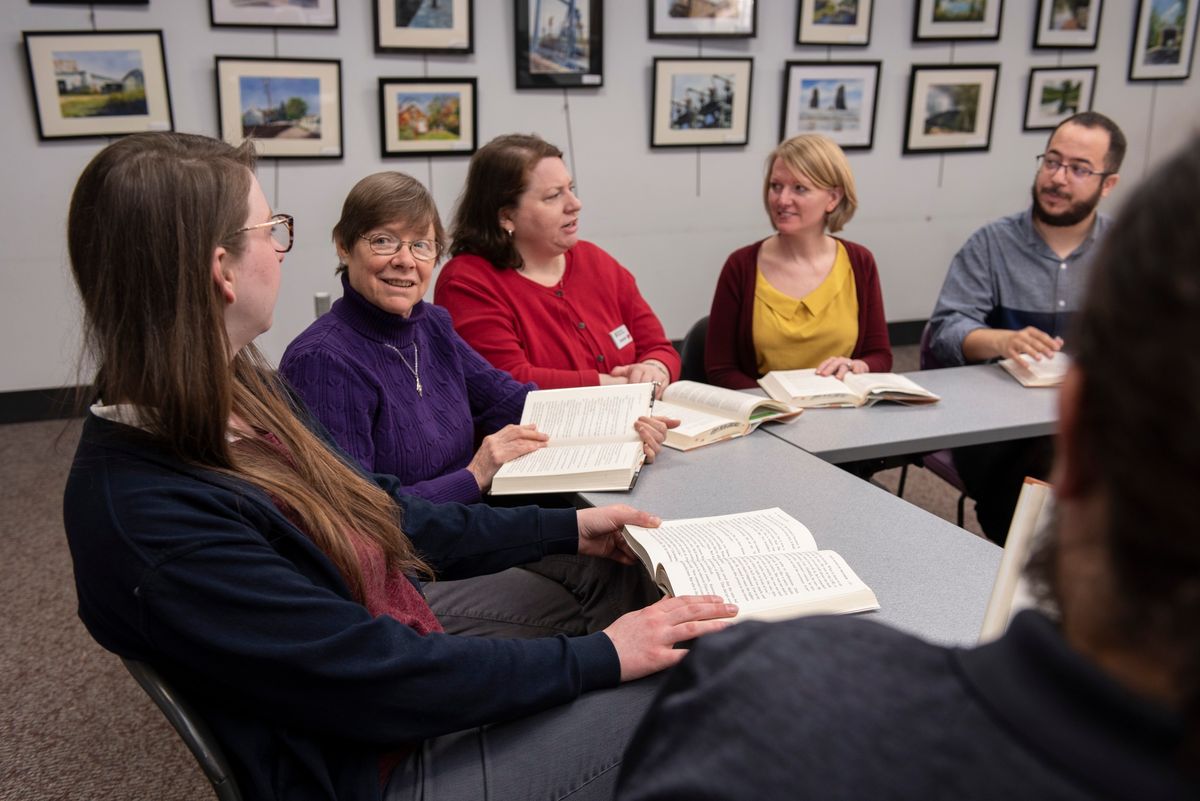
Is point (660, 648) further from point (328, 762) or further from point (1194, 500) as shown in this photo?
point (1194, 500)

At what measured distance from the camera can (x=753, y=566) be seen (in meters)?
1.44

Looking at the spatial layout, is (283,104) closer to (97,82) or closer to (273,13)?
(273,13)

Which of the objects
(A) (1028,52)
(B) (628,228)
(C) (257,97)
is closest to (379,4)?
(C) (257,97)

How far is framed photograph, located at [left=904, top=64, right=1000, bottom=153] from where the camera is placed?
540 centimetres

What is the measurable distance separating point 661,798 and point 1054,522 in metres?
0.31

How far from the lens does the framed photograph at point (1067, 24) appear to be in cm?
549

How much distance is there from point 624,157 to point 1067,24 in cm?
296

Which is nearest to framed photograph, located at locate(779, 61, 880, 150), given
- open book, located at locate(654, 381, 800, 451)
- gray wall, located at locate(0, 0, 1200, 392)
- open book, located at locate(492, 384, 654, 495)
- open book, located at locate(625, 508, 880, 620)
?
gray wall, located at locate(0, 0, 1200, 392)

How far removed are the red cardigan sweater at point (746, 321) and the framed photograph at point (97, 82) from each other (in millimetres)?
2893

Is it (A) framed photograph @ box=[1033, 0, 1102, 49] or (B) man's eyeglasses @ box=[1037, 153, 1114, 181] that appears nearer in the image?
(B) man's eyeglasses @ box=[1037, 153, 1114, 181]

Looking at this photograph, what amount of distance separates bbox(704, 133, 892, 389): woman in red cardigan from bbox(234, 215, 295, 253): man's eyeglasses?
165 centimetres

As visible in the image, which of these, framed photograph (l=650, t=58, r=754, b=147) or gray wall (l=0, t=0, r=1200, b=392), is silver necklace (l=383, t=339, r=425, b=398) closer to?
gray wall (l=0, t=0, r=1200, b=392)

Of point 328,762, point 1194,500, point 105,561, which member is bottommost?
point 328,762

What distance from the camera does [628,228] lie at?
16.7ft
